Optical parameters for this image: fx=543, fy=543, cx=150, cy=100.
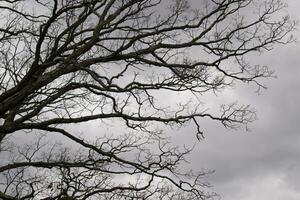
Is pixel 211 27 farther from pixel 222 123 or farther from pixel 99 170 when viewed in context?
pixel 99 170

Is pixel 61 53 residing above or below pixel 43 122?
above

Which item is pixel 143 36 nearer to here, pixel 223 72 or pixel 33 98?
pixel 223 72

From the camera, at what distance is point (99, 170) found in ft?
41.3

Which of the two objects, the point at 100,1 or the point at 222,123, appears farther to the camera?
the point at 222,123

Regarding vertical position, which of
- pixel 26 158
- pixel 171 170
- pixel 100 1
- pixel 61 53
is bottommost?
pixel 26 158

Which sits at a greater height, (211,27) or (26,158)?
(211,27)

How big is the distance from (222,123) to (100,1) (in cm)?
412

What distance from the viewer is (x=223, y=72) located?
530 inches

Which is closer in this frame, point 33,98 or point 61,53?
point 61,53

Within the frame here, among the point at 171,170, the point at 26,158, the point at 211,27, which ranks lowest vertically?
the point at 26,158

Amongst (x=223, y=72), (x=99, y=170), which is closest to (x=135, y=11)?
(x=223, y=72)

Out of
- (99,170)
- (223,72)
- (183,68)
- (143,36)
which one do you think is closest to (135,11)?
(143,36)

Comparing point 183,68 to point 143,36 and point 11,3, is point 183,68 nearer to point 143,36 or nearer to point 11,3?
point 143,36

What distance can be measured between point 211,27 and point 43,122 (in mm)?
4605
